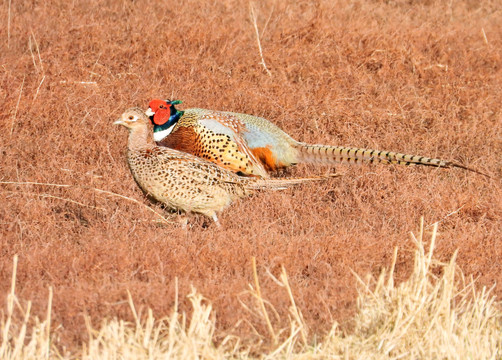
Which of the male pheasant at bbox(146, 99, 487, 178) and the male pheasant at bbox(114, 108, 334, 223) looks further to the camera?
the male pheasant at bbox(146, 99, 487, 178)

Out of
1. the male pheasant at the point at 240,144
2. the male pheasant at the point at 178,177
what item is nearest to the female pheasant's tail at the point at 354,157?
the male pheasant at the point at 240,144

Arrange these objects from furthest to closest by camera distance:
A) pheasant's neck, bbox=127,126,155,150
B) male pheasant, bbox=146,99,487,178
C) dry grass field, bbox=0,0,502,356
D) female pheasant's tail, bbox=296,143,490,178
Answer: male pheasant, bbox=146,99,487,178
female pheasant's tail, bbox=296,143,490,178
pheasant's neck, bbox=127,126,155,150
dry grass field, bbox=0,0,502,356

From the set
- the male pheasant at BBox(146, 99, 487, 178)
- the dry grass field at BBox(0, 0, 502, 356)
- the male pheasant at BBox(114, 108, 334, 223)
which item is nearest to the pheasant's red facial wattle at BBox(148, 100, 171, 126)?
the male pheasant at BBox(146, 99, 487, 178)

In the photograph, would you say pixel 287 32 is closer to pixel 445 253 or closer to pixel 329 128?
pixel 329 128

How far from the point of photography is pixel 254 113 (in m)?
6.57

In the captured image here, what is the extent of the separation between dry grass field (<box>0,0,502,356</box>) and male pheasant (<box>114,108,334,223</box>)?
0.46 ft

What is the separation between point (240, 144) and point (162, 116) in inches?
23.1

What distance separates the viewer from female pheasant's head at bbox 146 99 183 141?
218 inches

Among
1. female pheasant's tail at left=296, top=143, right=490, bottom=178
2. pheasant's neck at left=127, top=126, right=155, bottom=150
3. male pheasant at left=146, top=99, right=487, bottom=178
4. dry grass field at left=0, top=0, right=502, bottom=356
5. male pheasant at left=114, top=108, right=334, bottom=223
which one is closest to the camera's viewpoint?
dry grass field at left=0, top=0, right=502, bottom=356

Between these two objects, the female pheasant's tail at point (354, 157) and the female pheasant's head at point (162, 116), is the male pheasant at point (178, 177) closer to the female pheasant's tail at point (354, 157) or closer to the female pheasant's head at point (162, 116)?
the female pheasant's head at point (162, 116)

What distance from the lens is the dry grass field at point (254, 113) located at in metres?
4.01

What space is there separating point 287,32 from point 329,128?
1380mm

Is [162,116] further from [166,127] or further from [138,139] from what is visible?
[138,139]

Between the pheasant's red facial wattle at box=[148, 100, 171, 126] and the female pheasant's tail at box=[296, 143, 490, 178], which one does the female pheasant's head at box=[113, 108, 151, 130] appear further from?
the female pheasant's tail at box=[296, 143, 490, 178]
